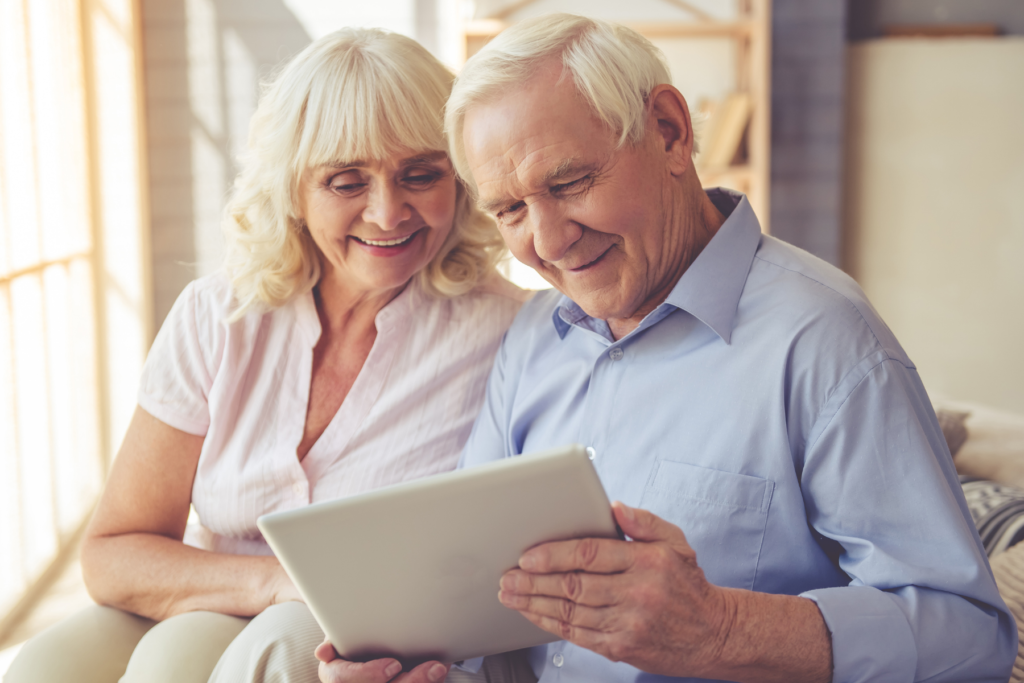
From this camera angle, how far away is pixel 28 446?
10.0ft

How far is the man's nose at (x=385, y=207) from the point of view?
1.51m

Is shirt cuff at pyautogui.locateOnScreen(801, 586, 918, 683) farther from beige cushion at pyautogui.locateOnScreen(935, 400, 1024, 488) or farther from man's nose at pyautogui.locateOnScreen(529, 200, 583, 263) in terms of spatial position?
beige cushion at pyautogui.locateOnScreen(935, 400, 1024, 488)

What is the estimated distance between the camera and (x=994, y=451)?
6.56 feet

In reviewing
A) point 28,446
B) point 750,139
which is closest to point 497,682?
point 28,446

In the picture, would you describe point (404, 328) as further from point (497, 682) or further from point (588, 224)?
point (497, 682)

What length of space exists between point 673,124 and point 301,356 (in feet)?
2.73

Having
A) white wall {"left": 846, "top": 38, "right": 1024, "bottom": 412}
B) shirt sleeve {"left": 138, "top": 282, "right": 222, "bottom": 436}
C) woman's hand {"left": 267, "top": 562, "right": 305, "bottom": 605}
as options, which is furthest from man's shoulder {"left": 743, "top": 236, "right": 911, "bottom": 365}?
white wall {"left": 846, "top": 38, "right": 1024, "bottom": 412}

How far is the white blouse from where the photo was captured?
62.0 inches

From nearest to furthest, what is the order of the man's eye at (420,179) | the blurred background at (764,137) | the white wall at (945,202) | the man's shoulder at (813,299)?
the man's shoulder at (813,299) → the man's eye at (420,179) → the blurred background at (764,137) → the white wall at (945,202)

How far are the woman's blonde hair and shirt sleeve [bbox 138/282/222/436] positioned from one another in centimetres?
8

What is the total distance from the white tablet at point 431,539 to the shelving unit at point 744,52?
3.56 m

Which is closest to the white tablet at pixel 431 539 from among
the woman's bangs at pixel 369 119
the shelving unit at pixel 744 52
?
the woman's bangs at pixel 369 119

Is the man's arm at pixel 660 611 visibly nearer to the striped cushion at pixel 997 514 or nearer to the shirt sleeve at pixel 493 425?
the shirt sleeve at pixel 493 425

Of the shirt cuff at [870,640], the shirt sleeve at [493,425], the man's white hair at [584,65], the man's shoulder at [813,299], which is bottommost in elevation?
the shirt cuff at [870,640]
